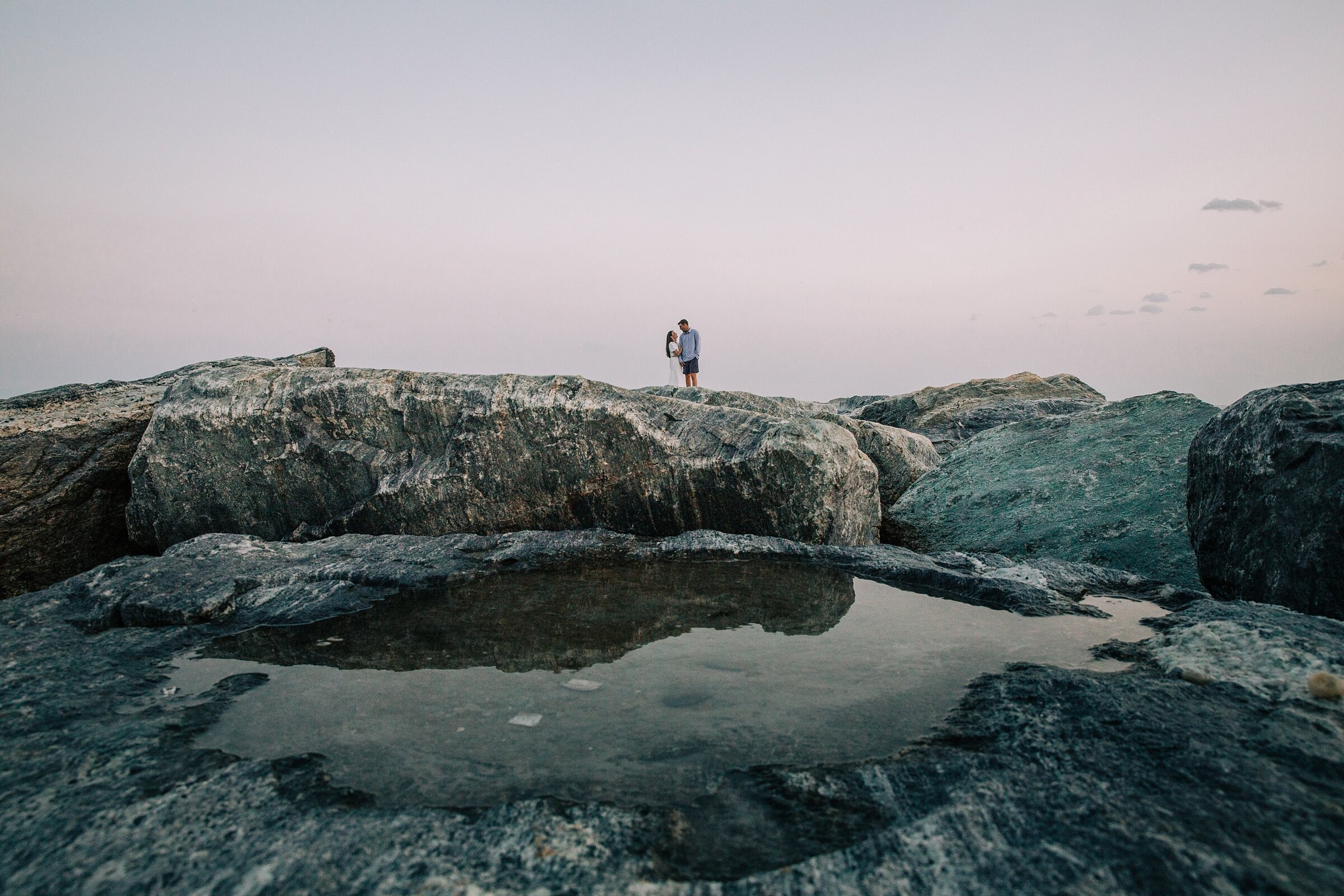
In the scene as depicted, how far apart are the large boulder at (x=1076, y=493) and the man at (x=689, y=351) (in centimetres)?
726

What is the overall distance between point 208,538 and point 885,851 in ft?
13.9

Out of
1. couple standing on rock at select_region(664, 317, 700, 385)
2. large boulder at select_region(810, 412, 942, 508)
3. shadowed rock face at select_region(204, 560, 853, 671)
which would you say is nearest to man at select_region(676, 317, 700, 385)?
couple standing on rock at select_region(664, 317, 700, 385)

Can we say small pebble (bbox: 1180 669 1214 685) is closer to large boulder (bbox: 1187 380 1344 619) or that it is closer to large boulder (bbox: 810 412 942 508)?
large boulder (bbox: 1187 380 1344 619)

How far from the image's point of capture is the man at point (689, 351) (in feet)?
42.1

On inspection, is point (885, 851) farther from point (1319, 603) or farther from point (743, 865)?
point (1319, 603)

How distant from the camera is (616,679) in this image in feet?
8.08

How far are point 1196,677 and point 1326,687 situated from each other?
11.9 inches

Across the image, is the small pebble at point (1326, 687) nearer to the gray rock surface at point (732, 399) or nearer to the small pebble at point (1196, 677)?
the small pebble at point (1196, 677)

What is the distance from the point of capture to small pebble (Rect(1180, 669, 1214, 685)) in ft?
6.72

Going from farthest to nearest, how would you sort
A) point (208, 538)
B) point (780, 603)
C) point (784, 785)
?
point (208, 538) → point (780, 603) → point (784, 785)

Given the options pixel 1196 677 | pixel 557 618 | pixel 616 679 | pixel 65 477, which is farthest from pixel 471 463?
pixel 1196 677

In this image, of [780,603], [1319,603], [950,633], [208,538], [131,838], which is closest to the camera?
[131,838]

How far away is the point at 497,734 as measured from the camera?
2043 millimetres

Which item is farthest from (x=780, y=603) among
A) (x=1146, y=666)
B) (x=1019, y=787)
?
(x=1019, y=787)
